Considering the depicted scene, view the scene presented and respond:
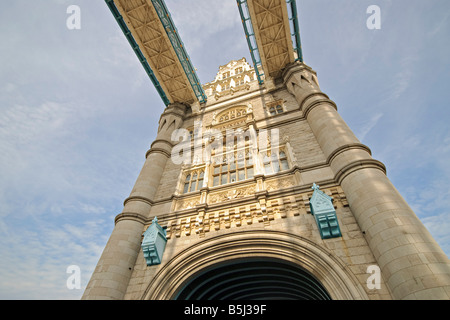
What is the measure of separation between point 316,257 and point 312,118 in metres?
7.57

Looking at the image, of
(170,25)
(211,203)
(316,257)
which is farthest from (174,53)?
(316,257)

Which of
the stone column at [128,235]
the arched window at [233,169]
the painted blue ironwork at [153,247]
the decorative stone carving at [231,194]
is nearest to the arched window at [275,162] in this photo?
the arched window at [233,169]

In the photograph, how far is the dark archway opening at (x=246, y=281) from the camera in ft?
29.4

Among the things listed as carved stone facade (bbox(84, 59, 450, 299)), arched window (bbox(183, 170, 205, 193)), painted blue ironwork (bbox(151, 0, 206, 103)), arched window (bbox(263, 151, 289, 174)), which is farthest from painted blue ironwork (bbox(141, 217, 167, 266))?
painted blue ironwork (bbox(151, 0, 206, 103))

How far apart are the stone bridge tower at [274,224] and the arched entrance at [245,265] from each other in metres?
0.04

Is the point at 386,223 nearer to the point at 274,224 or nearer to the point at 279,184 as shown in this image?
the point at 274,224

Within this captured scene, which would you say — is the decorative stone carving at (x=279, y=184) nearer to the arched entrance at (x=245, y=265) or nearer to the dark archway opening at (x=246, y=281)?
the arched entrance at (x=245, y=265)

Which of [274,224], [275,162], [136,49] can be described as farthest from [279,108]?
[136,49]

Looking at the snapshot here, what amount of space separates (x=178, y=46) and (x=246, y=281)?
17.1 meters

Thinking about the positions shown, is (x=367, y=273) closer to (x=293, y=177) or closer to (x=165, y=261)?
(x=293, y=177)

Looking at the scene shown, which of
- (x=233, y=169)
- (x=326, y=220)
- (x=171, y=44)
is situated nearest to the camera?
(x=326, y=220)

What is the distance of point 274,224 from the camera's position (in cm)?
896

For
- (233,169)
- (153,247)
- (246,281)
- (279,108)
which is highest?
(279,108)
